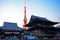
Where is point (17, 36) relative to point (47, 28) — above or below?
below

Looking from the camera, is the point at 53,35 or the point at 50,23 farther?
the point at 50,23

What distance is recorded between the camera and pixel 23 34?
12.1 m

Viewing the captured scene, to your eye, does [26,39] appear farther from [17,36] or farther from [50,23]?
[50,23]

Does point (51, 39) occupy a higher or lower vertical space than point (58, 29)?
lower

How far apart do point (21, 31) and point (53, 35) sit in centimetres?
289

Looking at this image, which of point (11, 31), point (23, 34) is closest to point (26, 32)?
point (23, 34)

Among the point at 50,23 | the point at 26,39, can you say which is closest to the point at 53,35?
the point at 50,23

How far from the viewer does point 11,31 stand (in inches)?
457

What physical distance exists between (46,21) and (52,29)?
1095mm

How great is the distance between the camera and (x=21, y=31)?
12.0 m

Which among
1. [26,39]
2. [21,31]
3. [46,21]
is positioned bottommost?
[26,39]

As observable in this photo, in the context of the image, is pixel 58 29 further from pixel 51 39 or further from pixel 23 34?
pixel 23 34

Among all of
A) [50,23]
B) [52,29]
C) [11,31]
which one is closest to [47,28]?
[52,29]

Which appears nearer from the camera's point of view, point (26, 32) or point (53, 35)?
point (53, 35)
